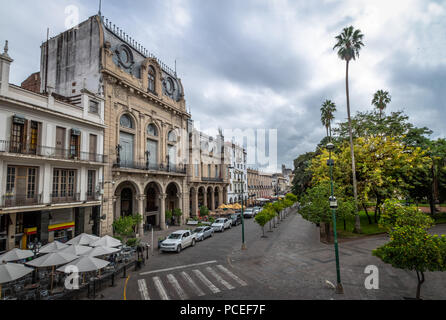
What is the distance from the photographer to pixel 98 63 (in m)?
24.1

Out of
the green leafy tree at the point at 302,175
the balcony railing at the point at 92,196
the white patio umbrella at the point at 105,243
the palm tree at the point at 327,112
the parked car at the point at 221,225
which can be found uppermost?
the palm tree at the point at 327,112

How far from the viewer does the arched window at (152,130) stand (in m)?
30.5

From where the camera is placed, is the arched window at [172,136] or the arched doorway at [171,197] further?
the arched doorway at [171,197]

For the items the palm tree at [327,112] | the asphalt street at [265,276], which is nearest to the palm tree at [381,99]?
the palm tree at [327,112]

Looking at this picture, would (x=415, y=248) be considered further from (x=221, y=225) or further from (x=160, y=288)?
(x=221, y=225)

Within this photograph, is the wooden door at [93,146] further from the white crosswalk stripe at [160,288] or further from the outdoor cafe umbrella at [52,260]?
the white crosswalk stripe at [160,288]

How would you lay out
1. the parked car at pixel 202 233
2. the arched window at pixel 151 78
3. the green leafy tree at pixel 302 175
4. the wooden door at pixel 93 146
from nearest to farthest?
the wooden door at pixel 93 146, the parked car at pixel 202 233, the arched window at pixel 151 78, the green leafy tree at pixel 302 175

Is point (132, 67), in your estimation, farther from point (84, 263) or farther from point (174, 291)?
point (174, 291)

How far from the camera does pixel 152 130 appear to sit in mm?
31078

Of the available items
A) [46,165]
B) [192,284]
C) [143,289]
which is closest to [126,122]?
[46,165]

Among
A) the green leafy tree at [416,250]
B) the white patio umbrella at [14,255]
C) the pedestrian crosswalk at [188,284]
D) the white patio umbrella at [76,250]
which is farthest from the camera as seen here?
the white patio umbrella at [76,250]

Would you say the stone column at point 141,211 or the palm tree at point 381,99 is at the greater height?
the palm tree at point 381,99

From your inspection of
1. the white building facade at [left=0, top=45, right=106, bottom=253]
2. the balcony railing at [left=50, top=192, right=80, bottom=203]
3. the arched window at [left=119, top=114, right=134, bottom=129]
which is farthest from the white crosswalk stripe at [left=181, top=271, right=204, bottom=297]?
the arched window at [left=119, top=114, right=134, bottom=129]
